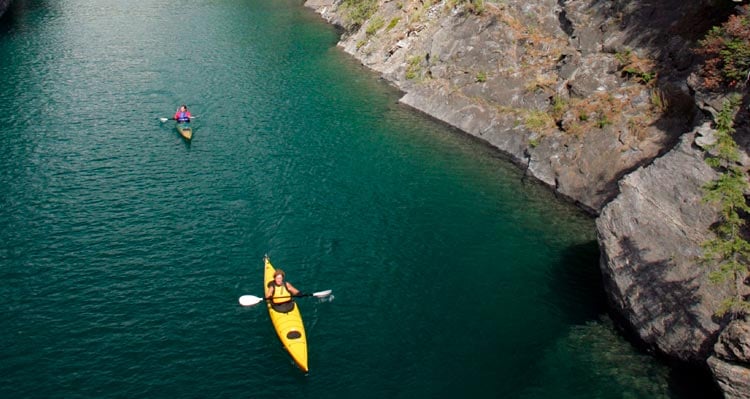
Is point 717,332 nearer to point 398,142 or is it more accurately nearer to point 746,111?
point 746,111

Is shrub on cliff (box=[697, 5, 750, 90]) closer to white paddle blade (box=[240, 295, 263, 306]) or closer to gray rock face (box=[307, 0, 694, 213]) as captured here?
gray rock face (box=[307, 0, 694, 213])

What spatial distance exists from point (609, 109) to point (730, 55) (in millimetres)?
15670

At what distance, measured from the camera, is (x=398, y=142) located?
5612 cm

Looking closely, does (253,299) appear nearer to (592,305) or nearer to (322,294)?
(322,294)

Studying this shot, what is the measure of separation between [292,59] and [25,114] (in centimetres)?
3455

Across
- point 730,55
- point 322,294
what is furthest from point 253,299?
point 730,55

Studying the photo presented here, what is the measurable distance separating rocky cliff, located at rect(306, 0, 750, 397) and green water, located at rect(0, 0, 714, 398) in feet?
8.33

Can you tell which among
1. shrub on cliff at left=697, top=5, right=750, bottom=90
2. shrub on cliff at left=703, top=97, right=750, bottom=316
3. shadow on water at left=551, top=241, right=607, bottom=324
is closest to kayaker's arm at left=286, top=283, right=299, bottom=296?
shadow on water at left=551, top=241, right=607, bottom=324

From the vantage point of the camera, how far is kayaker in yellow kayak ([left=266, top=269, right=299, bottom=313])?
31484 millimetres

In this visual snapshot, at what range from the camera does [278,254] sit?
37188mm

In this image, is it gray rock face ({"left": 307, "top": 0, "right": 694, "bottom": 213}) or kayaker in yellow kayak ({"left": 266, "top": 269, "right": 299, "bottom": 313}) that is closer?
kayaker in yellow kayak ({"left": 266, "top": 269, "right": 299, "bottom": 313})

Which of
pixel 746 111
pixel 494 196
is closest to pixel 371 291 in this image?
pixel 494 196

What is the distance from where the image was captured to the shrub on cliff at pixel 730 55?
31.7 m

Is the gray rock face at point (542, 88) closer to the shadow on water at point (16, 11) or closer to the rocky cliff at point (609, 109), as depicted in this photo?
the rocky cliff at point (609, 109)
